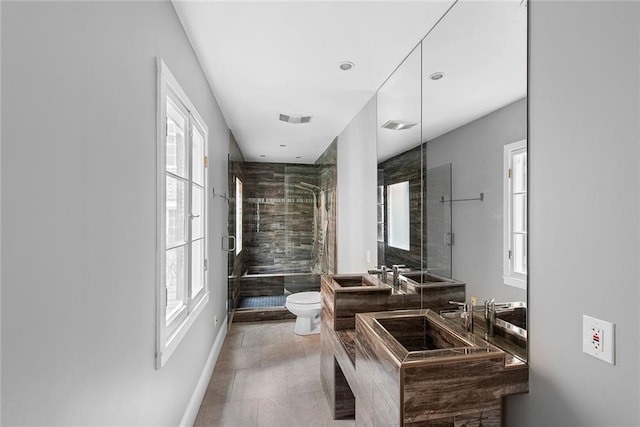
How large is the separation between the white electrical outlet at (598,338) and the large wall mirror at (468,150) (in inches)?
9.4

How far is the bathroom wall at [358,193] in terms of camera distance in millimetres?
2840

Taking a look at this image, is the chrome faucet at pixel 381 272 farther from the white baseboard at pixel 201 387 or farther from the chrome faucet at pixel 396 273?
the white baseboard at pixel 201 387

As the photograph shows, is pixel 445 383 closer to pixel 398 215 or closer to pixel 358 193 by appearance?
pixel 398 215

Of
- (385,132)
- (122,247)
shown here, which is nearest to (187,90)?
(122,247)

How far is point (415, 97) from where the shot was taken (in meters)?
2.09

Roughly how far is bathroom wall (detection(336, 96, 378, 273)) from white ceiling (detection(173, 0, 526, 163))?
1.11ft

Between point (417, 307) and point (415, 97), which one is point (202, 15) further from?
point (417, 307)

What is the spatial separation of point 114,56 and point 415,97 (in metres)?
1.66

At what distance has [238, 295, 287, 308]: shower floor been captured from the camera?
4598mm

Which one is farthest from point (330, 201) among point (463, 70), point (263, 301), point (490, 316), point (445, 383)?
point (445, 383)

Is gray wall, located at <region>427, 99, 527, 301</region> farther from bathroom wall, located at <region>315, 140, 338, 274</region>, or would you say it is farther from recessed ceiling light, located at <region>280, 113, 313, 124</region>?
bathroom wall, located at <region>315, 140, 338, 274</region>

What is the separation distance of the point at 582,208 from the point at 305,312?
309cm

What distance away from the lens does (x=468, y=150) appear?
1.58 m

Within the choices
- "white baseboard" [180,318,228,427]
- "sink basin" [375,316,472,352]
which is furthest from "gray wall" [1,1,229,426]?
"sink basin" [375,316,472,352]
